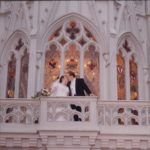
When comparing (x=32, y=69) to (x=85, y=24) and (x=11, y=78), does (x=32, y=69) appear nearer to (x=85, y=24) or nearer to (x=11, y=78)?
(x=11, y=78)

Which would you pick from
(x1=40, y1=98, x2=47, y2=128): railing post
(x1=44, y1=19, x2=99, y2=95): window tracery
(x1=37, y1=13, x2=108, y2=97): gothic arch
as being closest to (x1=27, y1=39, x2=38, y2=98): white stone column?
(x1=37, y1=13, x2=108, y2=97): gothic arch

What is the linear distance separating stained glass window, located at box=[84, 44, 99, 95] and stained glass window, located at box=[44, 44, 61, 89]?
4.14 feet

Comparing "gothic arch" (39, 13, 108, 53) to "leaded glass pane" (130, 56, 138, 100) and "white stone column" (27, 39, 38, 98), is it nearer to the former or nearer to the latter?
"white stone column" (27, 39, 38, 98)

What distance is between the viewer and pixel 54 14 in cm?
2048

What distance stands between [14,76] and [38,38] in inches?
81.5

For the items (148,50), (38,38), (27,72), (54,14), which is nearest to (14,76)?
(27,72)

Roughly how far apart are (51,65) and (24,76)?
133cm

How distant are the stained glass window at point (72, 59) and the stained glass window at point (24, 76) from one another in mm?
1839

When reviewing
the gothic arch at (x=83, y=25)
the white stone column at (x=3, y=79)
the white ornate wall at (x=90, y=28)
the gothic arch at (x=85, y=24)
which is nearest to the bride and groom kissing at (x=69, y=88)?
the white ornate wall at (x=90, y=28)

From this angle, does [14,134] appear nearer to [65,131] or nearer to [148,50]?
[65,131]

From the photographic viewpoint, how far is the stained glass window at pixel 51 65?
789 inches

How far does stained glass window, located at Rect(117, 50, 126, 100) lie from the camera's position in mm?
20094

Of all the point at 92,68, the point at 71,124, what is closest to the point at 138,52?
the point at 92,68

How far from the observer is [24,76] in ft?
66.8
